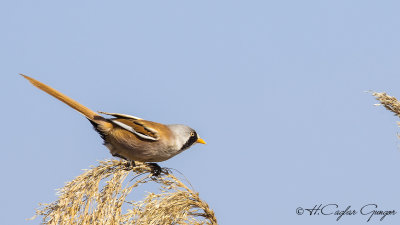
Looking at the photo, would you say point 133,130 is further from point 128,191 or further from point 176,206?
point 176,206

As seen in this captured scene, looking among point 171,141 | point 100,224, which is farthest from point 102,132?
point 100,224

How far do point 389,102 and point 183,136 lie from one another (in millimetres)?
2482

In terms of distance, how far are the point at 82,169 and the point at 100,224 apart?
2.22 ft

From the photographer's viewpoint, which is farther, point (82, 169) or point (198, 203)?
point (82, 169)

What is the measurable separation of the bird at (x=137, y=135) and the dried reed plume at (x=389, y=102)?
237 centimetres

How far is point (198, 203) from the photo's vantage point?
490 cm

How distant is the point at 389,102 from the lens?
475cm

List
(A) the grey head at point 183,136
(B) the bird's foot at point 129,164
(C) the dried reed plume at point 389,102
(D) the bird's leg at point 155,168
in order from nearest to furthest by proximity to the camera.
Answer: (C) the dried reed plume at point 389,102
(B) the bird's foot at point 129,164
(D) the bird's leg at point 155,168
(A) the grey head at point 183,136

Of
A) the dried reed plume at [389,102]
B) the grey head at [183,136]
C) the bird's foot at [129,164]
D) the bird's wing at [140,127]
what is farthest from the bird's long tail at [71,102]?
the dried reed plume at [389,102]

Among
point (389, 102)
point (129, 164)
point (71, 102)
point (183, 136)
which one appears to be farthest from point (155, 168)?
point (389, 102)

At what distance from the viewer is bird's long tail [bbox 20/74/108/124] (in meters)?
6.04

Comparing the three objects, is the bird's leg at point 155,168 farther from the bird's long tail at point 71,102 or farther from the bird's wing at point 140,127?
the bird's long tail at point 71,102

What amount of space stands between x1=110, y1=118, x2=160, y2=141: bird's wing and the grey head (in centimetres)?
22

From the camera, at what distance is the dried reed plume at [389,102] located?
467 centimetres
